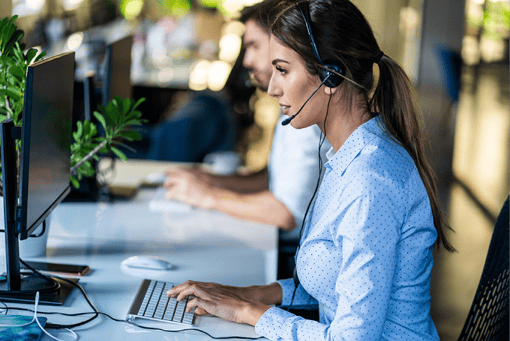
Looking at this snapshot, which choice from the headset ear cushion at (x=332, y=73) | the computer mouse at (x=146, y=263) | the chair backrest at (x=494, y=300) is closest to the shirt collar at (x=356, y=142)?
the headset ear cushion at (x=332, y=73)

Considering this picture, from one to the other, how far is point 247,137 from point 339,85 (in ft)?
12.4

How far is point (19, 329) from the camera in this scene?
93 cm

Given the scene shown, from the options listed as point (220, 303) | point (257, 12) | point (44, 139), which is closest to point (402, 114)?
point (220, 303)

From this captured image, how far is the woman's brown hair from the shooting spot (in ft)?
3.34

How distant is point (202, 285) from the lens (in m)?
1.15

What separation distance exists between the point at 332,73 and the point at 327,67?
0.02 m

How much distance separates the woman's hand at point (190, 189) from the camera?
6.31ft

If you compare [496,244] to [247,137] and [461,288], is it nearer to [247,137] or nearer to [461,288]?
[461,288]

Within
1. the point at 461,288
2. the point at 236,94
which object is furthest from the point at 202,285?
the point at 236,94

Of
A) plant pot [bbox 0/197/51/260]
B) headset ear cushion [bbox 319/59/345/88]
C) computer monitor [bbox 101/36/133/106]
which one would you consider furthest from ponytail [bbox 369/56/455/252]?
computer monitor [bbox 101/36/133/106]

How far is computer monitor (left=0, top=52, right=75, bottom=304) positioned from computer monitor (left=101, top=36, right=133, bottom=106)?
2.06 feet

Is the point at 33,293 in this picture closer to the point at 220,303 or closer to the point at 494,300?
the point at 220,303

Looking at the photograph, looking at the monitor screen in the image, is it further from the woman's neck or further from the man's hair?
the man's hair

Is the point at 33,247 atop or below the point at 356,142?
below
